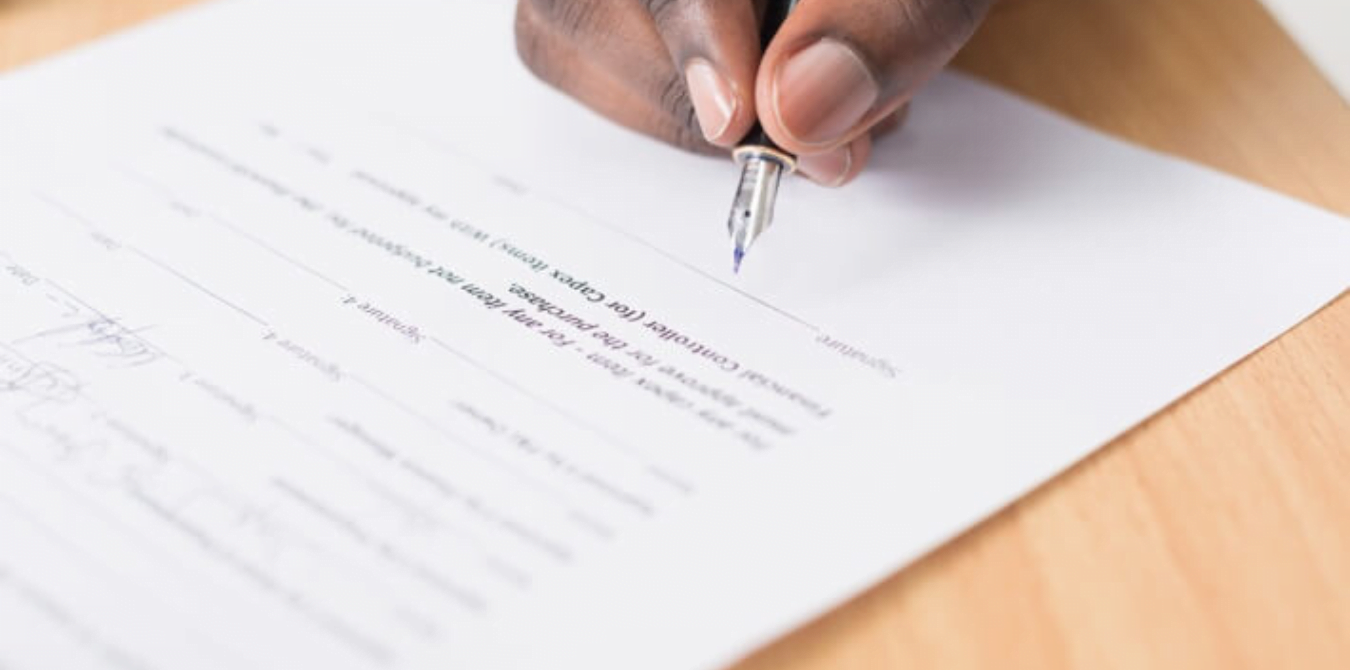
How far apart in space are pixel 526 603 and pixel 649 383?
4.1 inches

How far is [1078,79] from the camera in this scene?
67cm

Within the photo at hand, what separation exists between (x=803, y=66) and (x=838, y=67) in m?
0.01

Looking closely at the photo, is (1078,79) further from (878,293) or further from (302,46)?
(302,46)

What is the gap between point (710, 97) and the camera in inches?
21.4

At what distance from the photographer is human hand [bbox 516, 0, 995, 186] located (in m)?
0.52

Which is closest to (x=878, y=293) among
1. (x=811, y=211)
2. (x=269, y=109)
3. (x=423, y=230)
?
(x=811, y=211)

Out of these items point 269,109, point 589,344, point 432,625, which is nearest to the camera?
point 432,625

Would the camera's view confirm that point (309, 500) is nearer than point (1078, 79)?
Yes

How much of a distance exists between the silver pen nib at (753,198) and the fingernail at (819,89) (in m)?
0.02

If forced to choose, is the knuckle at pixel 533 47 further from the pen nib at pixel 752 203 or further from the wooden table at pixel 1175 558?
the wooden table at pixel 1175 558

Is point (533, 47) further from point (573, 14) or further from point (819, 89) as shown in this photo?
point (819, 89)
